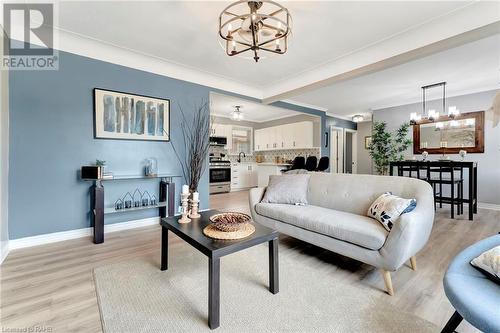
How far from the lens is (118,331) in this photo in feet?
4.35

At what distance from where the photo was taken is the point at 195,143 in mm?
3904

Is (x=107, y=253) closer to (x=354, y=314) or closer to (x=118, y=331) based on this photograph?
(x=118, y=331)

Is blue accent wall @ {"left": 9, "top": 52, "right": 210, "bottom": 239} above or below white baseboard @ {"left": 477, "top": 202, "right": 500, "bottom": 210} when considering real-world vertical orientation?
above

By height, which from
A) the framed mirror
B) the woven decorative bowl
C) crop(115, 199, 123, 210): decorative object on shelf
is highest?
the framed mirror

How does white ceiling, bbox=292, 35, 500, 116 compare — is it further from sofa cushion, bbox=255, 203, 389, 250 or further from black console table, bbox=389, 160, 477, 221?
sofa cushion, bbox=255, 203, 389, 250

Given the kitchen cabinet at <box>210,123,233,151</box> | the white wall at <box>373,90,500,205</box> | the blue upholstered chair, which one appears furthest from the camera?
the kitchen cabinet at <box>210,123,233,151</box>

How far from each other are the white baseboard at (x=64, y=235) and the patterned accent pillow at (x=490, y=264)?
3546mm

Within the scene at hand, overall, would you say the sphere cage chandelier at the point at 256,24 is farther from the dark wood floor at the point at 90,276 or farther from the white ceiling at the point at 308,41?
the dark wood floor at the point at 90,276

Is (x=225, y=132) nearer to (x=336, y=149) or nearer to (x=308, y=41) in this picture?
(x=336, y=149)

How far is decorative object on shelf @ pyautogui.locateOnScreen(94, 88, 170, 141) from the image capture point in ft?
9.89

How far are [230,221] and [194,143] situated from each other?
95.9 inches

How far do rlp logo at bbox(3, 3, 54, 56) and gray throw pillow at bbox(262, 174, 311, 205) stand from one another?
10.1ft

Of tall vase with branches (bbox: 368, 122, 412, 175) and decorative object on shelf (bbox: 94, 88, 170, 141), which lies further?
tall vase with branches (bbox: 368, 122, 412, 175)

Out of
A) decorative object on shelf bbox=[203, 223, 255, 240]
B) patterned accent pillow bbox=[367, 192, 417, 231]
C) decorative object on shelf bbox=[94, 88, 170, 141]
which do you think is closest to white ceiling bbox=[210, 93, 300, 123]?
decorative object on shelf bbox=[94, 88, 170, 141]
